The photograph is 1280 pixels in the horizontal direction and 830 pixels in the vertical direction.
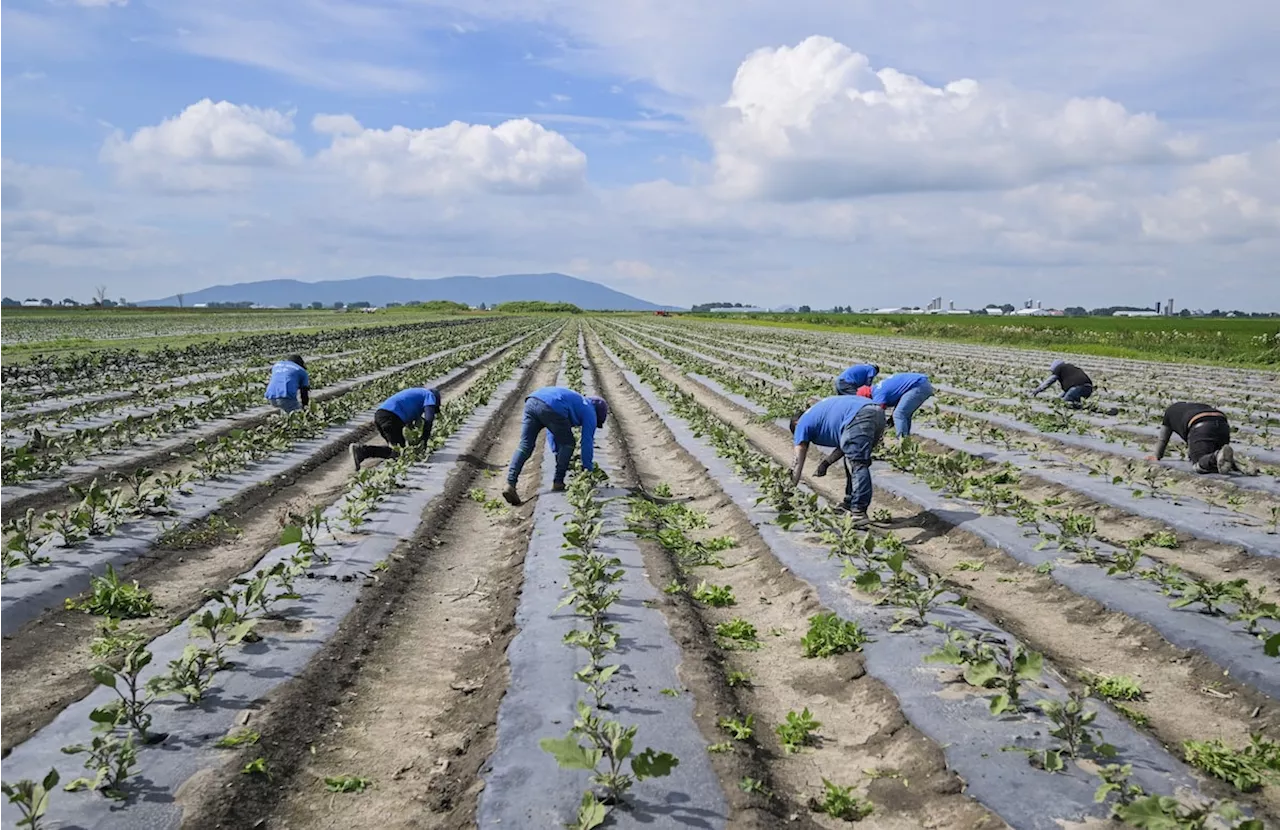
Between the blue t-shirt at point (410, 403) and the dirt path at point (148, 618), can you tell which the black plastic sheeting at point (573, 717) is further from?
the blue t-shirt at point (410, 403)

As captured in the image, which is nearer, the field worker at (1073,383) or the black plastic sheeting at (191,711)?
the black plastic sheeting at (191,711)

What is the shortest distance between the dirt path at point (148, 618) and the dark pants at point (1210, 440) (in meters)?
10.2

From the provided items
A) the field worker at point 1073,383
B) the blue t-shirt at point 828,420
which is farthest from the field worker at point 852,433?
the field worker at point 1073,383

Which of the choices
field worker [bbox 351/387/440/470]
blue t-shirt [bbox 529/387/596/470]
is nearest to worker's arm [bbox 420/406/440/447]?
field worker [bbox 351/387/440/470]

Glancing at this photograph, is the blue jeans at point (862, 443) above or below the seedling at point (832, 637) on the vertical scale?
above

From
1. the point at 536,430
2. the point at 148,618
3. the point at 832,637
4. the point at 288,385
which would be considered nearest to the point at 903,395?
the point at 536,430

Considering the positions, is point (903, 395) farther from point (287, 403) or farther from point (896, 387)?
point (287, 403)

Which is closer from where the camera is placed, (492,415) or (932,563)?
(932,563)

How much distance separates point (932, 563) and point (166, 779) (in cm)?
620

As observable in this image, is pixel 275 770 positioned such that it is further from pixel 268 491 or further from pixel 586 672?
pixel 268 491

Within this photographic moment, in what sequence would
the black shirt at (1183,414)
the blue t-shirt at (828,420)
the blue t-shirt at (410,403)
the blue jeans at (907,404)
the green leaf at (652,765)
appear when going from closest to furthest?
the green leaf at (652,765) → the blue t-shirt at (828,420) → the black shirt at (1183,414) → the blue jeans at (907,404) → the blue t-shirt at (410,403)

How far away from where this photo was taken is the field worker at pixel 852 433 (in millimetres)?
8266

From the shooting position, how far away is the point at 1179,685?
4941 mm

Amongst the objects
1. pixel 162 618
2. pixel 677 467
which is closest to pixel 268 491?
pixel 162 618
